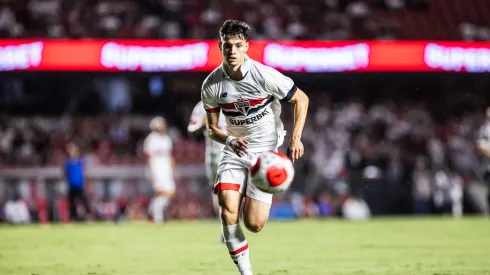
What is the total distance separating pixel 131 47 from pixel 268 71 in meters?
16.2

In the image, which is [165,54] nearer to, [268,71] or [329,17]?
[329,17]

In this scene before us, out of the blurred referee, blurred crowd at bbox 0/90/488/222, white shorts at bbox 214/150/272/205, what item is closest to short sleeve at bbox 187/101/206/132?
white shorts at bbox 214/150/272/205

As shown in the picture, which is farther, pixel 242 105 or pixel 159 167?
pixel 159 167

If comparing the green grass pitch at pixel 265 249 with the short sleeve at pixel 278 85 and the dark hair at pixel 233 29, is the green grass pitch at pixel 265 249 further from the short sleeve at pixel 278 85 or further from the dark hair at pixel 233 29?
the dark hair at pixel 233 29

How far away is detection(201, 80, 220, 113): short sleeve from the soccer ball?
27.9 inches

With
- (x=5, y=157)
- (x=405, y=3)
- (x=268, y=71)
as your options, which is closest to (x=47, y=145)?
(x=5, y=157)

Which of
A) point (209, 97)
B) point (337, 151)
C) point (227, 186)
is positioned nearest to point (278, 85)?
point (209, 97)

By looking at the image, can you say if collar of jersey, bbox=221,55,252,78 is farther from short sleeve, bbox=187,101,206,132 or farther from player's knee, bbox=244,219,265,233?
short sleeve, bbox=187,101,206,132

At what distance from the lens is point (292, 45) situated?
23.8 m

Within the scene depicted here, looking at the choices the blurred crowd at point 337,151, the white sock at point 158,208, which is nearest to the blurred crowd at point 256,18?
the blurred crowd at point 337,151

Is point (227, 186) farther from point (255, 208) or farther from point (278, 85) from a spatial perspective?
point (278, 85)

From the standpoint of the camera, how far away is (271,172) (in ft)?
23.2

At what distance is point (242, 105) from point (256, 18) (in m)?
18.4

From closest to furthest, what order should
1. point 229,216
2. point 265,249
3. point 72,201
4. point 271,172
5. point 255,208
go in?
1. point 271,172
2. point 229,216
3. point 255,208
4. point 265,249
5. point 72,201
